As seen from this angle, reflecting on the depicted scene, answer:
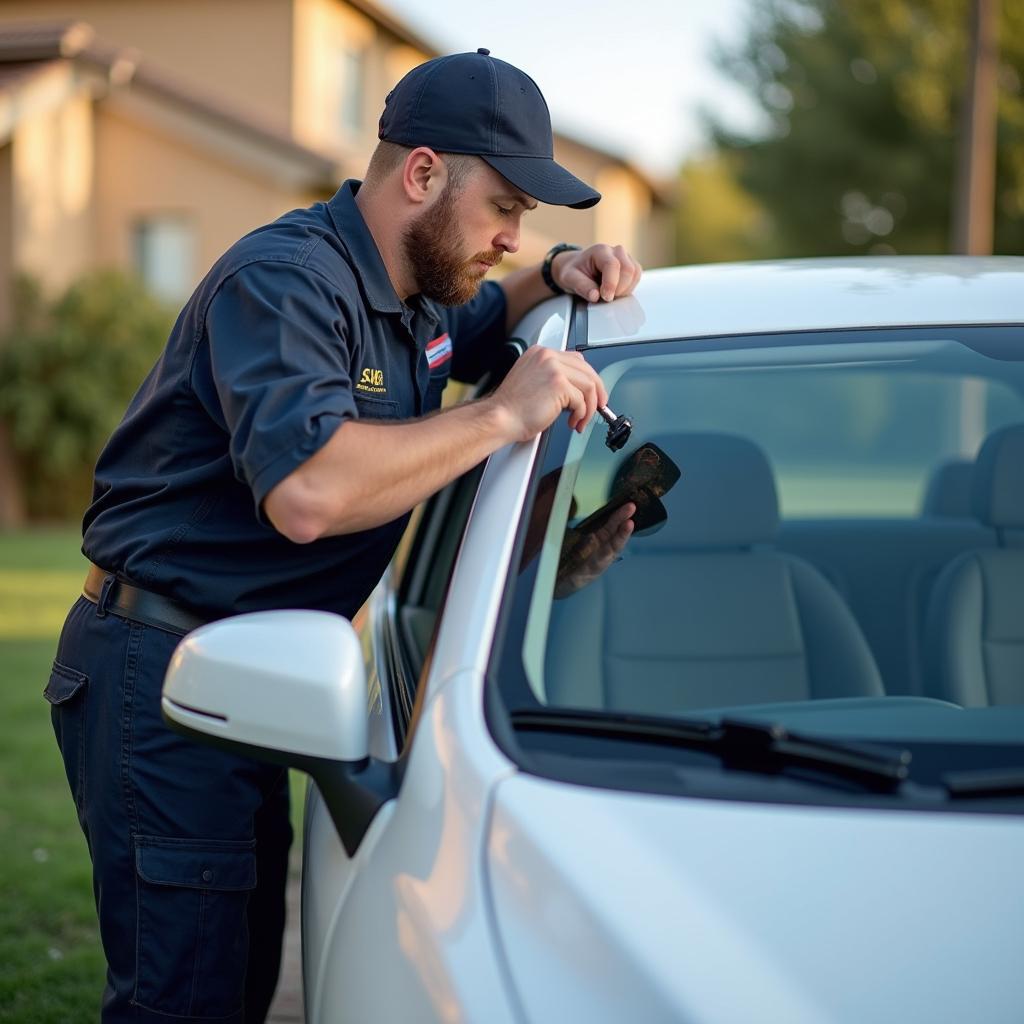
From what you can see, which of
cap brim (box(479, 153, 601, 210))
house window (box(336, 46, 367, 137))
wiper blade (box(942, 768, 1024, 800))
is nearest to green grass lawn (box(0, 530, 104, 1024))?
cap brim (box(479, 153, 601, 210))

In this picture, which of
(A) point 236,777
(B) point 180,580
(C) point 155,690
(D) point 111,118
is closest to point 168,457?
(B) point 180,580

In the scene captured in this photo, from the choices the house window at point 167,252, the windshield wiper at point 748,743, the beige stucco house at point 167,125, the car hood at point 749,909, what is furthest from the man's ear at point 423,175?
the house window at point 167,252

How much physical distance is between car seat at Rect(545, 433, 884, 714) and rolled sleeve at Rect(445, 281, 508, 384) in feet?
1.90

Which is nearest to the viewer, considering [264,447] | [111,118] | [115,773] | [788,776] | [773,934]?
[773,934]

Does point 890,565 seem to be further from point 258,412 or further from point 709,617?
point 258,412

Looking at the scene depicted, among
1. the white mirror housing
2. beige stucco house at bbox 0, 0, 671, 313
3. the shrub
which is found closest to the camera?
the white mirror housing

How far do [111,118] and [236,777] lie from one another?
58.0ft

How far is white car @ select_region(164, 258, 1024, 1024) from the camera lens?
1282mm

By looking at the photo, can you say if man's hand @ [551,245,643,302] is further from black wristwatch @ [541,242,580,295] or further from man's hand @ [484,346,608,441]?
man's hand @ [484,346,608,441]

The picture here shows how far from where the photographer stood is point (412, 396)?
7.68 ft

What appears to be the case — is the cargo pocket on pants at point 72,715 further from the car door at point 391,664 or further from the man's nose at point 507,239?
the man's nose at point 507,239

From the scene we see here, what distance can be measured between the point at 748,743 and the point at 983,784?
24 centimetres

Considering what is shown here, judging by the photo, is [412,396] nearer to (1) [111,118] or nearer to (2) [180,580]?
(2) [180,580]

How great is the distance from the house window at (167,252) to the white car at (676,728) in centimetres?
1700
